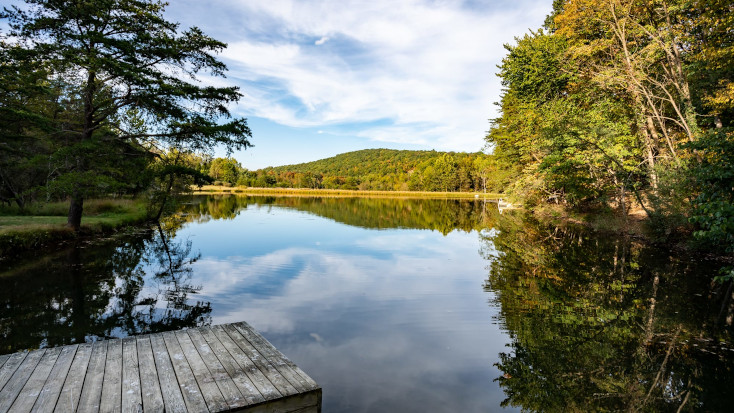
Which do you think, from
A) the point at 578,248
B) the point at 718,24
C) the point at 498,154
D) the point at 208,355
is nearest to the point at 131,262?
the point at 208,355

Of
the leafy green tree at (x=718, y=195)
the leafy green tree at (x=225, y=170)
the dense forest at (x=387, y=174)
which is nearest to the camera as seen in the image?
the leafy green tree at (x=718, y=195)

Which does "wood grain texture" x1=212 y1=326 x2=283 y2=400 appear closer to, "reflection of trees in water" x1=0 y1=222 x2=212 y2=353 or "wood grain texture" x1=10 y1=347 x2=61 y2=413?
"wood grain texture" x1=10 y1=347 x2=61 y2=413

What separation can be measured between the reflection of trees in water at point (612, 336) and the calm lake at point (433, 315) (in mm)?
31

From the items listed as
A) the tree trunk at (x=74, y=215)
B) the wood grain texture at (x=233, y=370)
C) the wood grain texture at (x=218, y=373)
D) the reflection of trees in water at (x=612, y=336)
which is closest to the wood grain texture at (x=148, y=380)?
the wood grain texture at (x=218, y=373)

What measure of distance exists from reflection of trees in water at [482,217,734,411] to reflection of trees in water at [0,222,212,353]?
6.18 meters

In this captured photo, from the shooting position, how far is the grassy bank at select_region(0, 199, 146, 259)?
12195 mm

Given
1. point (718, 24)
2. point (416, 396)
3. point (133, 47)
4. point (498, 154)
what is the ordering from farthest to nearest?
1. point (498, 154)
2. point (718, 24)
3. point (133, 47)
4. point (416, 396)

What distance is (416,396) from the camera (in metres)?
4.73

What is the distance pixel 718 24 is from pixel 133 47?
2366 centimetres

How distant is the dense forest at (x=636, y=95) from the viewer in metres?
14.8

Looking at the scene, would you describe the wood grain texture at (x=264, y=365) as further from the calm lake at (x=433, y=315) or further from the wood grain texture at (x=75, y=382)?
the wood grain texture at (x=75, y=382)

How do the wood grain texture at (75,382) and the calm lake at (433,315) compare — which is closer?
the wood grain texture at (75,382)

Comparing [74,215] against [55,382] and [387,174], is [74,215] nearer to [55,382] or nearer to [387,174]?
[55,382]

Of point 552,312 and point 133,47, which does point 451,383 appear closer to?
point 552,312
